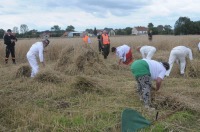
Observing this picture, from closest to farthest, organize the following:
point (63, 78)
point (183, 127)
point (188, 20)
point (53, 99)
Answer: point (183, 127), point (53, 99), point (63, 78), point (188, 20)

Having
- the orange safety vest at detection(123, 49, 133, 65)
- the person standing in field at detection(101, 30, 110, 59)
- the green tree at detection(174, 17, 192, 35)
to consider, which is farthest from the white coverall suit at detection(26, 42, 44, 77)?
the green tree at detection(174, 17, 192, 35)

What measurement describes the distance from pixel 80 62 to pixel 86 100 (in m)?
4.62

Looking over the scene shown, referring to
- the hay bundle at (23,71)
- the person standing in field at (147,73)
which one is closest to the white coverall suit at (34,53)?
the hay bundle at (23,71)

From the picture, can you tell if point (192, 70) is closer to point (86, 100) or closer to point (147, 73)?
point (147, 73)

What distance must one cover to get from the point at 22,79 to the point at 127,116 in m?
5.58

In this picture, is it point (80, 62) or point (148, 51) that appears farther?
point (80, 62)

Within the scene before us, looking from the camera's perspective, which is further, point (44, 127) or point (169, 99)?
point (169, 99)

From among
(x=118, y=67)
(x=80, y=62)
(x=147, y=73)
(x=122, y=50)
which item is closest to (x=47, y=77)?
(x=80, y=62)

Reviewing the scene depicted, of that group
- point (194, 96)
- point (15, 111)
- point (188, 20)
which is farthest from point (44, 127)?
point (188, 20)

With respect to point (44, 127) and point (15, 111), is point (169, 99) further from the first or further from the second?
point (15, 111)

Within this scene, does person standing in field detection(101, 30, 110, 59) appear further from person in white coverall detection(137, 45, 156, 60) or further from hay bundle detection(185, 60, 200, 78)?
hay bundle detection(185, 60, 200, 78)

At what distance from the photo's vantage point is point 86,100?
7.22 meters

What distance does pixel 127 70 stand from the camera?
1234 centimetres

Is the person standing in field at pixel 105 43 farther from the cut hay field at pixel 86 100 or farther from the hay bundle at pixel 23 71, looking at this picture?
the hay bundle at pixel 23 71
